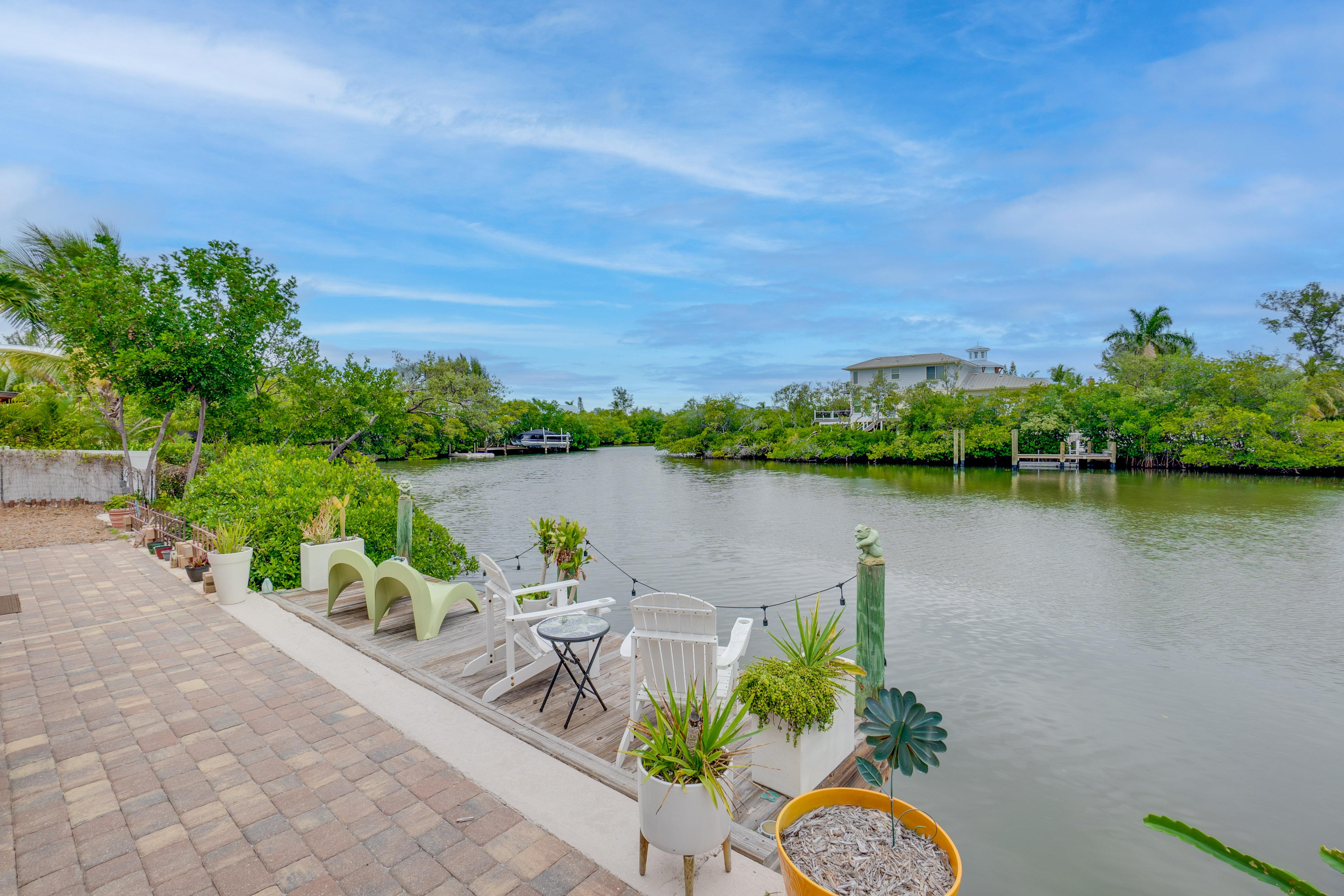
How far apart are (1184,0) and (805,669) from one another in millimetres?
16123

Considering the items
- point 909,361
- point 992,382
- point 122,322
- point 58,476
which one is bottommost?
point 58,476

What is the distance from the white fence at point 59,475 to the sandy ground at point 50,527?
0.61 metres

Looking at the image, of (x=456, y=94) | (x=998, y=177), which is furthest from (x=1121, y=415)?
(x=456, y=94)

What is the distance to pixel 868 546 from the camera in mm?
4391

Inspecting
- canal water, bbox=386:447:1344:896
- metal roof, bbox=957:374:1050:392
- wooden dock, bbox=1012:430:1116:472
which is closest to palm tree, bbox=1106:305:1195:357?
metal roof, bbox=957:374:1050:392

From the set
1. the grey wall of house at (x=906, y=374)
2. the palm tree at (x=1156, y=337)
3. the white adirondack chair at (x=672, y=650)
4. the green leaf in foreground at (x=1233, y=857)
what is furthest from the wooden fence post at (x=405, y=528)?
the palm tree at (x=1156, y=337)

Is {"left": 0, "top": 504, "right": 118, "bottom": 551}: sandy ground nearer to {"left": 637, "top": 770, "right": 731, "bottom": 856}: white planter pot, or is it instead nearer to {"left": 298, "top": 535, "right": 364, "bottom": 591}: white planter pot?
{"left": 298, "top": 535, "right": 364, "bottom": 591}: white planter pot

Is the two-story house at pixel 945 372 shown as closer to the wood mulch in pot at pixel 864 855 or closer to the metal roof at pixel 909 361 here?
the metal roof at pixel 909 361

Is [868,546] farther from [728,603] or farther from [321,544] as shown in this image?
[321,544]

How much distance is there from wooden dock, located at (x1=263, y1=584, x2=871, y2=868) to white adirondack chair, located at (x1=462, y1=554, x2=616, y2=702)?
97mm

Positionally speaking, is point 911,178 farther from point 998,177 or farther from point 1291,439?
point 1291,439

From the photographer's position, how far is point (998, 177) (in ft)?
111

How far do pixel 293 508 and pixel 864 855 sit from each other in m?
8.03

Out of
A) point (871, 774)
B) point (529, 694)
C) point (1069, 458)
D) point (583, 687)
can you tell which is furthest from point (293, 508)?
point (1069, 458)
